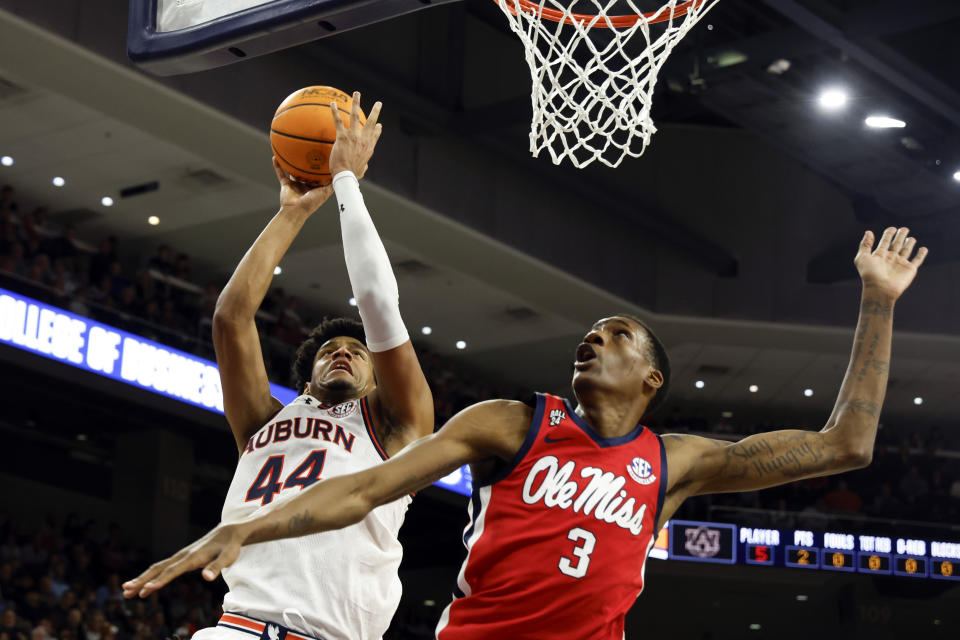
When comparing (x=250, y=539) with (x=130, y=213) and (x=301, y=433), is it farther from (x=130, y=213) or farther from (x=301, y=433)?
(x=130, y=213)

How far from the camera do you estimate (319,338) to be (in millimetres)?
4398

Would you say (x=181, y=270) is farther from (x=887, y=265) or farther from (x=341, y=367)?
(x=887, y=265)

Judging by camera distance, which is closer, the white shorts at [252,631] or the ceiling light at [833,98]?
the white shorts at [252,631]

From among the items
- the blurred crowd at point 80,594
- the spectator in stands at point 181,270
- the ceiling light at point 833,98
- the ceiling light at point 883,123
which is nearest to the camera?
the blurred crowd at point 80,594

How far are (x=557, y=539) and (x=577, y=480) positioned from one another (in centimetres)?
15

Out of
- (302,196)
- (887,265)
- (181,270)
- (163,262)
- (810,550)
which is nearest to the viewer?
(887,265)

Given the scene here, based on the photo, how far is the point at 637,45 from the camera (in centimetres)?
741

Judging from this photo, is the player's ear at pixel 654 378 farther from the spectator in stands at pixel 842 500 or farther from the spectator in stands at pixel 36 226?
the spectator in stands at pixel 842 500

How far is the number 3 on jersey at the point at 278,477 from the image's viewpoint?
3.66 m

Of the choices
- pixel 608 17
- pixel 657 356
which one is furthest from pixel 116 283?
pixel 657 356

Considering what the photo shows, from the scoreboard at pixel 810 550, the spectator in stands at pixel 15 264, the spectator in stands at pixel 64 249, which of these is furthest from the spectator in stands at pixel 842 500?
the spectator in stands at pixel 15 264

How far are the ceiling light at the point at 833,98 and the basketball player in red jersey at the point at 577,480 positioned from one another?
11.1 metres

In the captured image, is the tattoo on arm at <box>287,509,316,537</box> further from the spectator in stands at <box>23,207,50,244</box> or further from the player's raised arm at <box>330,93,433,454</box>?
the spectator in stands at <box>23,207,50,244</box>

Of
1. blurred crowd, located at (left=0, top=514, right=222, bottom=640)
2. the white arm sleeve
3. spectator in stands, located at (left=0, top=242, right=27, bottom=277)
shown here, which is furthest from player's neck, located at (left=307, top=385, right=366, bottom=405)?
spectator in stands, located at (left=0, top=242, right=27, bottom=277)
